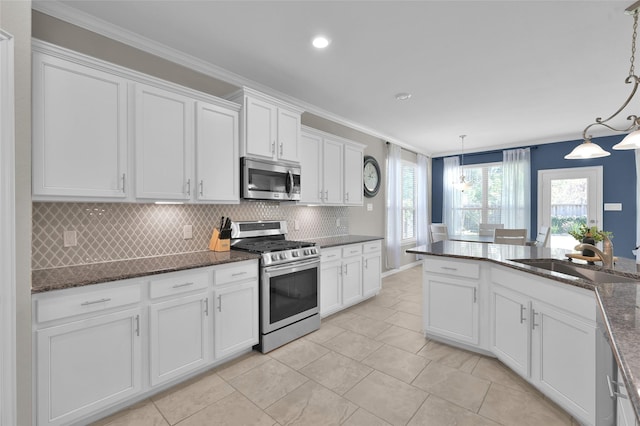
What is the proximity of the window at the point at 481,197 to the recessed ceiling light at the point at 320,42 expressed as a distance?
5511 mm

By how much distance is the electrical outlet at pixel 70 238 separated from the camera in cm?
212

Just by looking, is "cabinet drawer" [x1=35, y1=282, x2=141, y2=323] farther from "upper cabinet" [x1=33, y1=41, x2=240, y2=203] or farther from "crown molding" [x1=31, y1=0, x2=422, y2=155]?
"crown molding" [x1=31, y1=0, x2=422, y2=155]

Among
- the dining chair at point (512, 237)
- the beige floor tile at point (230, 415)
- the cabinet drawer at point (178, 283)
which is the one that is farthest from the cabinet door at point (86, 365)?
the dining chair at point (512, 237)

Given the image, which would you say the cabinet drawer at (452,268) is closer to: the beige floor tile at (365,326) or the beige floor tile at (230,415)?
the beige floor tile at (365,326)

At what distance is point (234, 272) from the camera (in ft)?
8.30

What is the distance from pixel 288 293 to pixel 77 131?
212 centimetres

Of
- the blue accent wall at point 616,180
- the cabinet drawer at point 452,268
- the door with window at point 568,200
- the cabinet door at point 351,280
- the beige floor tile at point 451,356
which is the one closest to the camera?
the beige floor tile at point 451,356

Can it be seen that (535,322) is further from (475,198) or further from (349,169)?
(475,198)

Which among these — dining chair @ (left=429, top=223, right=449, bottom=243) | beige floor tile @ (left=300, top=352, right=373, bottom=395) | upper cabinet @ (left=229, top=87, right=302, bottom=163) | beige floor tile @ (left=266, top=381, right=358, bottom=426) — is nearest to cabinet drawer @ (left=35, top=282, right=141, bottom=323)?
beige floor tile @ (left=266, top=381, right=358, bottom=426)

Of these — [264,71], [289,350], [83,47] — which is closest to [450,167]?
[264,71]

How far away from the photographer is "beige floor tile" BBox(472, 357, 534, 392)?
7.40 feet

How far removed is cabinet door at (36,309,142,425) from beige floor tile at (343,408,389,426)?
56.6 inches

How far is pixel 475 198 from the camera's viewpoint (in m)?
7.10

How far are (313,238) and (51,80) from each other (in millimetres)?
3092
